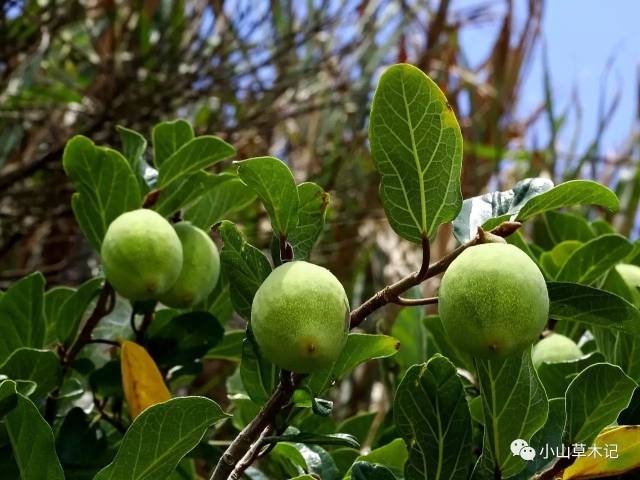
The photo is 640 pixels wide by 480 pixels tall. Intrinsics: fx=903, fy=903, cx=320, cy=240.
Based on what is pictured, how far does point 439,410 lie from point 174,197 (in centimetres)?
47

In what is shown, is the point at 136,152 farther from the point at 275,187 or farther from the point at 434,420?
the point at 434,420

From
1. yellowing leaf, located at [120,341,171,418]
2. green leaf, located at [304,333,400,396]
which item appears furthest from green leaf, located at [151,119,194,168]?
green leaf, located at [304,333,400,396]

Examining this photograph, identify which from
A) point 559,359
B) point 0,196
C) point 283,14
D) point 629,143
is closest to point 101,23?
point 283,14

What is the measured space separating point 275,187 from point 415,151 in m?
0.12

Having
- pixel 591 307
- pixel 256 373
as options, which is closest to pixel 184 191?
pixel 256 373

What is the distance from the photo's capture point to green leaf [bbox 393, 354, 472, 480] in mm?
730

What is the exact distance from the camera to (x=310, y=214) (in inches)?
31.4

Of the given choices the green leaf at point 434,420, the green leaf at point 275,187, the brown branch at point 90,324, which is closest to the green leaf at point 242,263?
the green leaf at point 275,187

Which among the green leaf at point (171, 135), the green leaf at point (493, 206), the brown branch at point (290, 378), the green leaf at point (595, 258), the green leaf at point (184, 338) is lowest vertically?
the green leaf at point (595, 258)

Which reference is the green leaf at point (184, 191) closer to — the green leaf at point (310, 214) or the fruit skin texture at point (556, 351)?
the green leaf at point (310, 214)

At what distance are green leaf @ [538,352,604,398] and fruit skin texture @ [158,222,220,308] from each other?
0.36 metres

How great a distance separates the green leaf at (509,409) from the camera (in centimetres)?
77

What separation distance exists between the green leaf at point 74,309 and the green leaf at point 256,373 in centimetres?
28

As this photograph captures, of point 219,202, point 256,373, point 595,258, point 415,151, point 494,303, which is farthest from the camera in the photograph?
point 219,202
